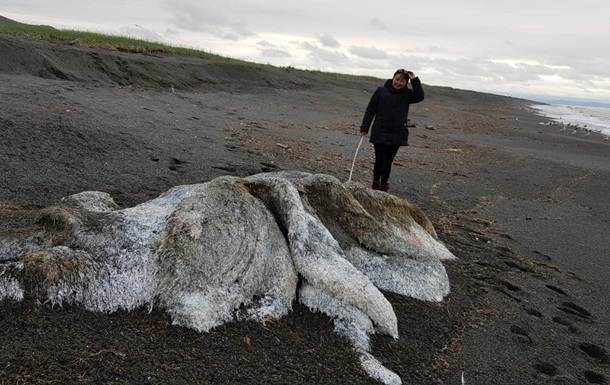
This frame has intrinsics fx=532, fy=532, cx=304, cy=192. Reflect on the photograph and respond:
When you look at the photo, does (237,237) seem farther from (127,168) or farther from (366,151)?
(366,151)

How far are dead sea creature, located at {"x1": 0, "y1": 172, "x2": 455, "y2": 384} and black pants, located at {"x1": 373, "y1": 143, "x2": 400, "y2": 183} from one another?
3704 millimetres

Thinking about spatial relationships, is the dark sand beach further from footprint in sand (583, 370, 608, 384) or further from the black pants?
the black pants

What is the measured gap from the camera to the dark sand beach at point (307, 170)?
3807 millimetres

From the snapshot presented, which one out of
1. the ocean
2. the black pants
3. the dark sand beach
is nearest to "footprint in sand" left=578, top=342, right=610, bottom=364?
the dark sand beach

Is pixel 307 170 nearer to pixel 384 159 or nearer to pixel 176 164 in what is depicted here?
pixel 384 159

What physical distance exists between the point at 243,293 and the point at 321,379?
3.29ft

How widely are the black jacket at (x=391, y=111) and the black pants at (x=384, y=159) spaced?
6.1 inches

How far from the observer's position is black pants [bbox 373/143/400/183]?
30.8 feet

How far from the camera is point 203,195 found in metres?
5.03

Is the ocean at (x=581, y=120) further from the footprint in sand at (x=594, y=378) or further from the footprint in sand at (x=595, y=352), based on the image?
the footprint in sand at (x=594, y=378)

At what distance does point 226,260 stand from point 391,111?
17.9 feet

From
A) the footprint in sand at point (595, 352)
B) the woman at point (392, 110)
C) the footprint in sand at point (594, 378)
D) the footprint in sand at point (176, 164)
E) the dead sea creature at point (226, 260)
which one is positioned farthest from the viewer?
the footprint in sand at point (176, 164)

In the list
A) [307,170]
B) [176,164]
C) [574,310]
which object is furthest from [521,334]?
[307,170]

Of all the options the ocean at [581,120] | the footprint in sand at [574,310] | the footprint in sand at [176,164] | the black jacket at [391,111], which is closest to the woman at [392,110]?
the black jacket at [391,111]
